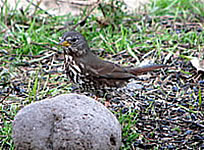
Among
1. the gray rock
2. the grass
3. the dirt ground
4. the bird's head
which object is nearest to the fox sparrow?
the bird's head

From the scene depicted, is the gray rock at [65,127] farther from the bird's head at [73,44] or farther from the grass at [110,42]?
the bird's head at [73,44]

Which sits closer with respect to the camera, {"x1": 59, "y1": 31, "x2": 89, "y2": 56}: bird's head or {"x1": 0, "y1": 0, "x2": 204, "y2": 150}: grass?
{"x1": 0, "y1": 0, "x2": 204, "y2": 150}: grass

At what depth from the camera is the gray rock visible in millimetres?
3521

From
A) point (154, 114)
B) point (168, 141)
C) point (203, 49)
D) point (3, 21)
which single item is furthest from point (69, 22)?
point (168, 141)

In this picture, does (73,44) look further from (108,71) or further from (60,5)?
(60,5)

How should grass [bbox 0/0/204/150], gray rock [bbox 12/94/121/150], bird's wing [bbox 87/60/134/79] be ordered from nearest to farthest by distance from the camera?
gray rock [bbox 12/94/121/150] → grass [bbox 0/0/204/150] → bird's wing [bbox 87/60/134/79]

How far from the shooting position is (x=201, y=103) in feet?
16.4

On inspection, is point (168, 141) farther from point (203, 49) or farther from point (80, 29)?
point (80, 29)

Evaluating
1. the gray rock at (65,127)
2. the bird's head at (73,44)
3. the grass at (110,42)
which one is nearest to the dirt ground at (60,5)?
the grass at (110,42)

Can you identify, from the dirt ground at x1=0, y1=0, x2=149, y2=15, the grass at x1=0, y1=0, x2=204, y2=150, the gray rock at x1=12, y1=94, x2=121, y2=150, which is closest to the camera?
the gray rock at x1=12, y1=94, x2=121, y2=150

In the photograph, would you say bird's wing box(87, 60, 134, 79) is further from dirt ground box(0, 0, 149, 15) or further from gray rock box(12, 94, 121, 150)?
dirt ground box(0, 0, 149, 15)

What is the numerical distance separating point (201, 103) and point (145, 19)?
9.30 feet

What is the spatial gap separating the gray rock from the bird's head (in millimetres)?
1408

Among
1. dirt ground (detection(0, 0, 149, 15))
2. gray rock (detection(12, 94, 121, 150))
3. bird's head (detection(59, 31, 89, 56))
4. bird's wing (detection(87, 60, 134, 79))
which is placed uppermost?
dirt ground (detection(0, 0, 149, 15))
